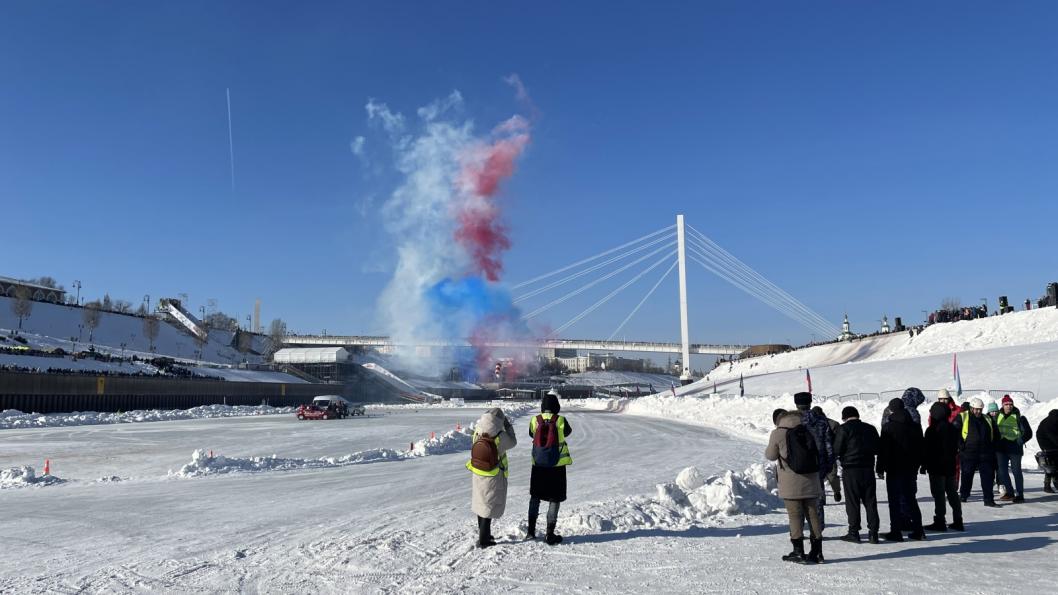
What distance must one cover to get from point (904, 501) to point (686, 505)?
9.20ft

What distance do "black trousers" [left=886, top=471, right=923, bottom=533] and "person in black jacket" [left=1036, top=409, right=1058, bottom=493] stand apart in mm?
4959

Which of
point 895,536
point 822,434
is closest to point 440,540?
point 822,434

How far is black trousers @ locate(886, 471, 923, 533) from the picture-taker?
832cm

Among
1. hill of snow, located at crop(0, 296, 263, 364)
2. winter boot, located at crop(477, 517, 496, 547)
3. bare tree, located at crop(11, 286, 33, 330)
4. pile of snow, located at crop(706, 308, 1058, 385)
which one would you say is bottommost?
winter boot, located at crop(477, 517, 496, 547)

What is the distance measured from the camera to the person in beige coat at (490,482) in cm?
781

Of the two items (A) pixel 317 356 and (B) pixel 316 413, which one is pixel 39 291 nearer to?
(A) pixel 317 356

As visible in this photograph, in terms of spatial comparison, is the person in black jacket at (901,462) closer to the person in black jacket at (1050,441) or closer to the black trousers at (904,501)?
the black trousers at (904,501)

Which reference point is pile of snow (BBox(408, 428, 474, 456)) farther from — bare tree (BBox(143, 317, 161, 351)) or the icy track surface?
bare tree (BBox(143, 317, 161, 351))

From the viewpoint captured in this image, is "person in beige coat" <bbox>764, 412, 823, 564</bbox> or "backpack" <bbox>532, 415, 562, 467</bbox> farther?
"backpack" <bbox>532, 415, 562, 467</bbox>

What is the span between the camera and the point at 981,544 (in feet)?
26.2

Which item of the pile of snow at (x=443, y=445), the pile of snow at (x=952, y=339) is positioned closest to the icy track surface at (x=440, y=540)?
the pile of snow at (x=443, y=445)

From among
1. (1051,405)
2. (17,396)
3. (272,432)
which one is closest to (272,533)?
(1051,405)

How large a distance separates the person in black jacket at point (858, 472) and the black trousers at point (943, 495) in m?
1.40

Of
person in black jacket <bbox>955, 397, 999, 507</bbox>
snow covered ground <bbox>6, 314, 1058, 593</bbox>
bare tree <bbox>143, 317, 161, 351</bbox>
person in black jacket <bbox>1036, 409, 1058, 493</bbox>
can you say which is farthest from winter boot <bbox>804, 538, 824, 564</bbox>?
bare tree <bbox>143, 317, 161, 351</bbox>
